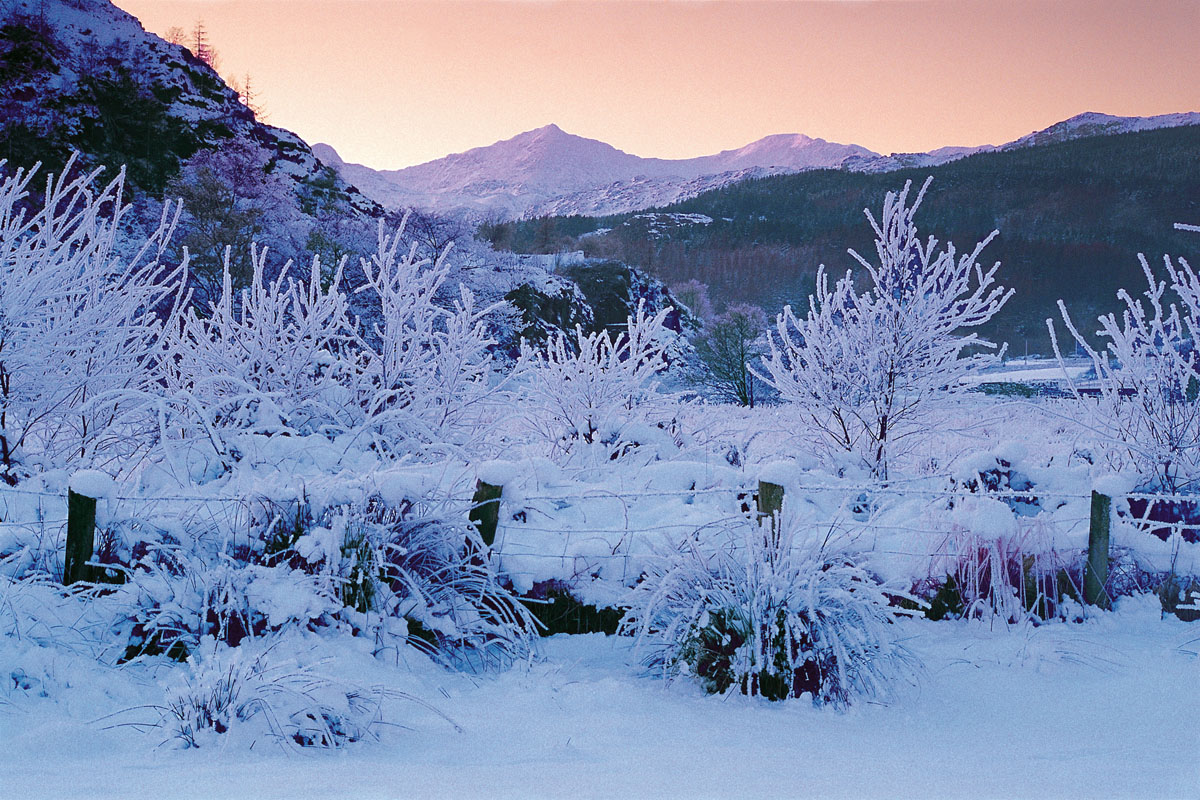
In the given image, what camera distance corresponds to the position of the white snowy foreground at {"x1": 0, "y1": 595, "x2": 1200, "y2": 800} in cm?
261

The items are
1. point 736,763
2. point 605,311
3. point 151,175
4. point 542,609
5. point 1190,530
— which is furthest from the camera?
point 605,311

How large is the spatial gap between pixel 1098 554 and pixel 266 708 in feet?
14.3

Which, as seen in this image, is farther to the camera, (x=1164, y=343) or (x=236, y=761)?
(x=1164, y=343)

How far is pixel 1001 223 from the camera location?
334ft

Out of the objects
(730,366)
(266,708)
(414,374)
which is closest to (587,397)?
(414,374)

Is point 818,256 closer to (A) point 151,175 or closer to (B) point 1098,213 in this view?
(B) point 1098,213

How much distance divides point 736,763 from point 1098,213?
121632 mm

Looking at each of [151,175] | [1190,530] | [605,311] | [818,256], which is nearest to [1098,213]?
[818,256]

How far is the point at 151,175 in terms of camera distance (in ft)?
87.0

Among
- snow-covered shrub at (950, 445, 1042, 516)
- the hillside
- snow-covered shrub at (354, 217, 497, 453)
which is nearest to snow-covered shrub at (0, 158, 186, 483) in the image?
snow-covered shrub at (354, 217, 497, 453)

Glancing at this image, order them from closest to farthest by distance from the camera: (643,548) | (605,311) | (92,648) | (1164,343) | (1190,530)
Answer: (92,648) → (643,548) → (1190,530) → (1164,343) → (605,311)

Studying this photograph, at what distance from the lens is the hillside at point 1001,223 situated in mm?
94375

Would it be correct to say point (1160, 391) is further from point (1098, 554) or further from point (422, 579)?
point (422, 579)

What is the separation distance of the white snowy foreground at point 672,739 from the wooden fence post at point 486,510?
67cm
